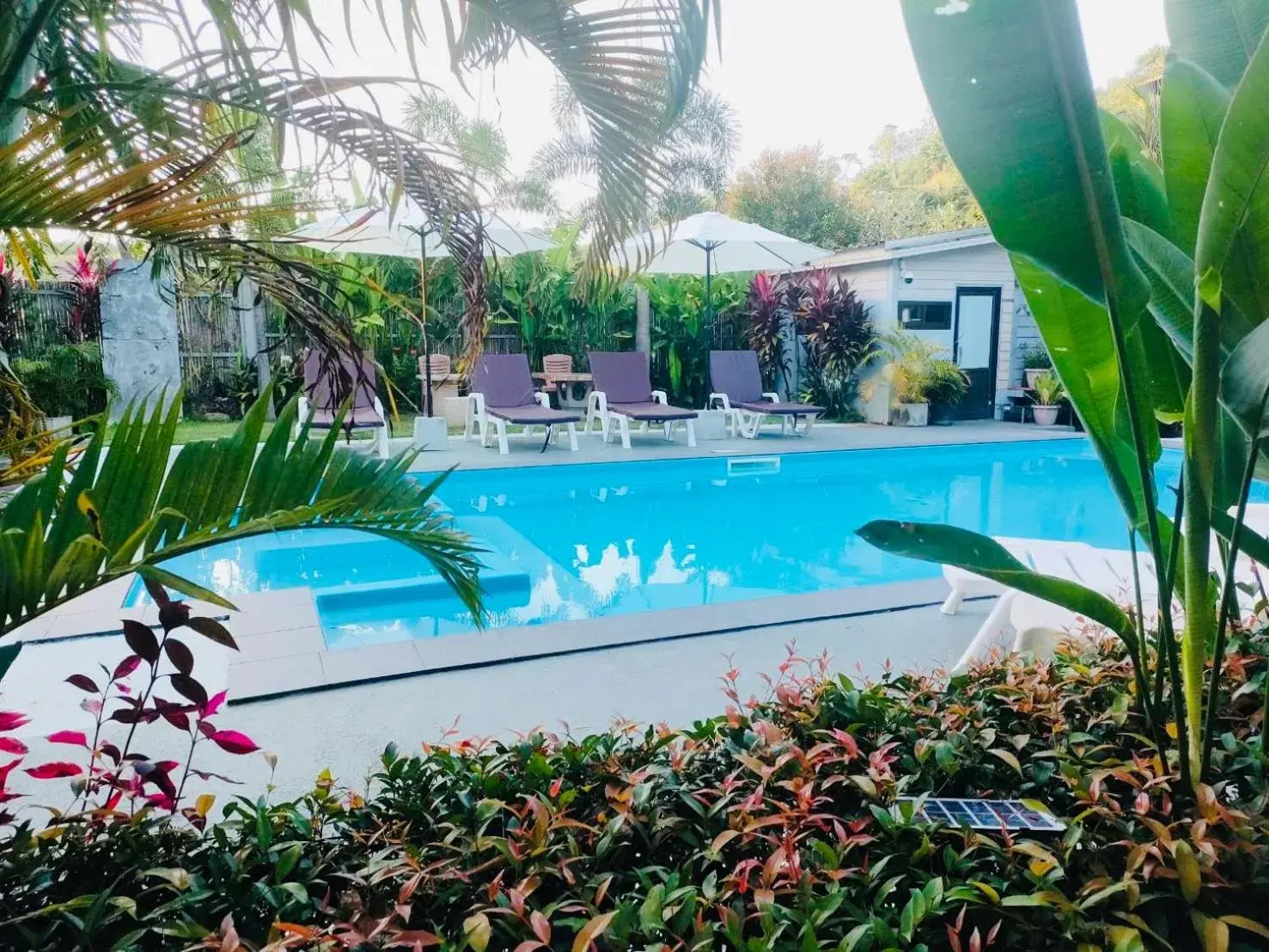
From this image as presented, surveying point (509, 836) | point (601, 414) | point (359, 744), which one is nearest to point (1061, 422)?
point (601, 414)

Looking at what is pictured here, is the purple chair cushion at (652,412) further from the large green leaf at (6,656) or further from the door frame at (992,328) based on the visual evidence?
the large green leaf at (6,656)

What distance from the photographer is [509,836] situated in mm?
1484

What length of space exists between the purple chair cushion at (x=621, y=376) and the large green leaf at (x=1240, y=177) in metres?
11.9

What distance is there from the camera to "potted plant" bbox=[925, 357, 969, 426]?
14.9 metres

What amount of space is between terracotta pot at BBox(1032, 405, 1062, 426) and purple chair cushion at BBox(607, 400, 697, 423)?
20.9ft

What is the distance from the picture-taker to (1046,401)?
594 inches

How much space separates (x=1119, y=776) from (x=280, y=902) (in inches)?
51.0

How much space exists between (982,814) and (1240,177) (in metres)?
1.00

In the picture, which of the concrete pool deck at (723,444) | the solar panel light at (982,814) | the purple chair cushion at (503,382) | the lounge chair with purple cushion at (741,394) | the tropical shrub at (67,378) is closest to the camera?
the solar panel light at (982,814)

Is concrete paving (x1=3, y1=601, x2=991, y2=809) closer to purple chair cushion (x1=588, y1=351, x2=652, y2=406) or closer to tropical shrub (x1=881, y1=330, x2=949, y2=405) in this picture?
purple chair cushion (x1=588, y1=351, x2=652, y2=406)

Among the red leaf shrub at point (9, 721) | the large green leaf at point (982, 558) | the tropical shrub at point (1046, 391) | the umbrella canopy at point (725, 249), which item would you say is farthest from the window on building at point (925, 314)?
the red leaf shrub at point (9, 721)

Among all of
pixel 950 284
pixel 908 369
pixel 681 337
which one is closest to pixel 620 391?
pixel 681 337

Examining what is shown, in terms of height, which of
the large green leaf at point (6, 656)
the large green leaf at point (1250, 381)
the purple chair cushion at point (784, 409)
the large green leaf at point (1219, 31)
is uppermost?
the large green leaf at point (1219, 31)

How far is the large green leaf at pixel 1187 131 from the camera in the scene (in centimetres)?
153
